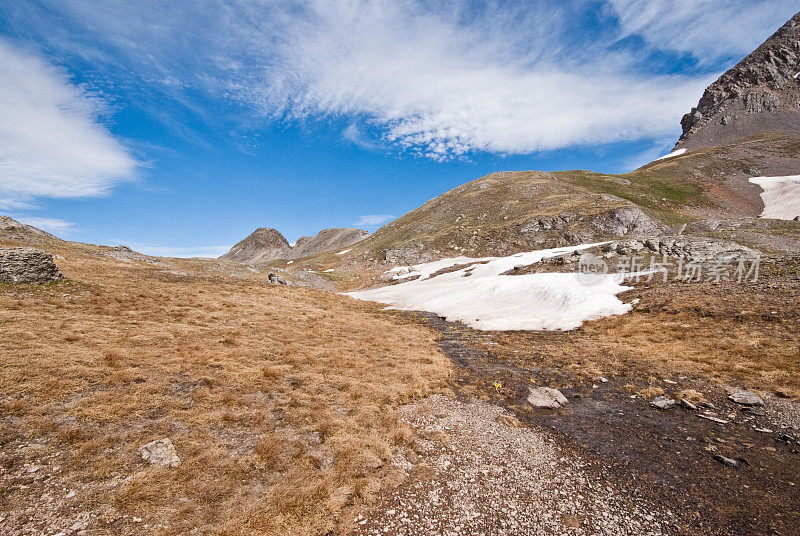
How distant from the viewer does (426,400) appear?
1248cm

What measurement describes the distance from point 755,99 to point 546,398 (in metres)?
200

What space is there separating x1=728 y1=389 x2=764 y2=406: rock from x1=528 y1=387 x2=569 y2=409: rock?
19.5 feet

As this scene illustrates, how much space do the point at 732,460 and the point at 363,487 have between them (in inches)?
392

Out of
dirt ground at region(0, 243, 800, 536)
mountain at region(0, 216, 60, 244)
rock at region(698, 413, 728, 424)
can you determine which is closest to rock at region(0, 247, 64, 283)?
dirt ground at region(0, 243, 800, 536)

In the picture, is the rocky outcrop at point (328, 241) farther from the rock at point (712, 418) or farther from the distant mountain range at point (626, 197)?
the rock at point (712, 418)

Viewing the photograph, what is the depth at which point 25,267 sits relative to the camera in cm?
1980

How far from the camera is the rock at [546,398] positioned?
1216cm

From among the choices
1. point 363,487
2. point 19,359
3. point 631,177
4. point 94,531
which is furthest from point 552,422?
point 631,177

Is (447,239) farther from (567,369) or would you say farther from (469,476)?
(469,476)

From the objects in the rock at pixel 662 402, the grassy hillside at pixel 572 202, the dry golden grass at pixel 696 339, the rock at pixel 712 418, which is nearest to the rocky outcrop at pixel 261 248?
the grassy hillside at pixel 572 202

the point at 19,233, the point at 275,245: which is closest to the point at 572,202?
the point at 19,233

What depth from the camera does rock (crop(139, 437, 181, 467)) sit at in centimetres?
720

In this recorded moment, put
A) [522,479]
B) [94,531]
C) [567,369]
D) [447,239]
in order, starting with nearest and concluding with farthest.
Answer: [94,531], [522,479], [567,369], [447,239]

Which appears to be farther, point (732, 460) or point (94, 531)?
point (732, 460)
